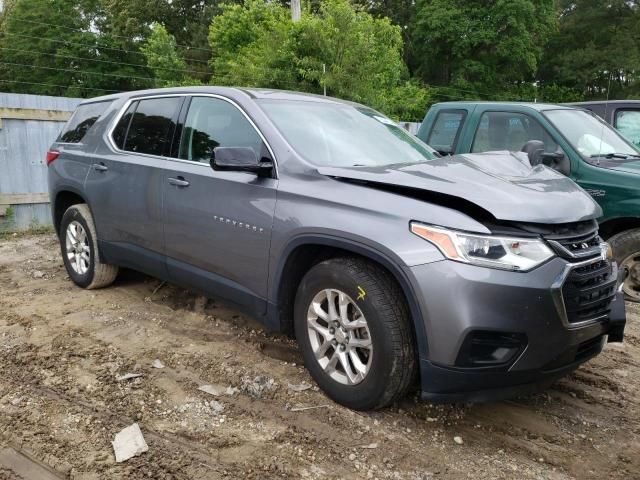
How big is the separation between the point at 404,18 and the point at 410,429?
38.9 metres

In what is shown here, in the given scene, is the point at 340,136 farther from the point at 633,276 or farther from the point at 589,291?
the point at 633,276

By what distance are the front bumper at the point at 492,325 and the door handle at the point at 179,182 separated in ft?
6.34

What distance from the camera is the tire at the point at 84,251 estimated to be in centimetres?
500

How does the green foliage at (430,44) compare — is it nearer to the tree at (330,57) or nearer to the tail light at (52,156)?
the tree at (330,57)

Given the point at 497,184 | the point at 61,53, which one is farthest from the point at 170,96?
the point at 61,53

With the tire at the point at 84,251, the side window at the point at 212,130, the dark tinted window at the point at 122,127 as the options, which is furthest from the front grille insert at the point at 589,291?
the tire at the point at 84,251

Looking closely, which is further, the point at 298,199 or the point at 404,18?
the point at 404,18

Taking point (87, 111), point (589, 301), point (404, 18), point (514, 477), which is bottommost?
point (514, 477)

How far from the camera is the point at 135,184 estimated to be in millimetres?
4332

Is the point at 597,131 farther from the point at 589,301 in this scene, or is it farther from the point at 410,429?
the point at 410,429

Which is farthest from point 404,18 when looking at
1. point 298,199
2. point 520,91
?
point 298,199

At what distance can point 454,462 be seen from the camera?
8.81 feet

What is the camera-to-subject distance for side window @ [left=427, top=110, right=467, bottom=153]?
21.0 feet

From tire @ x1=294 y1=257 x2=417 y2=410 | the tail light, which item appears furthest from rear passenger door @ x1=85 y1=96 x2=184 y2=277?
tire @ x1=294 y1=257 x2=417 y2=410
